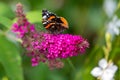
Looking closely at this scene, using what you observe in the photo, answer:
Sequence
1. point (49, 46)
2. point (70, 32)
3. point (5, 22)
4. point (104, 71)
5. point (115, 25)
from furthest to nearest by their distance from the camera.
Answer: point (70, 32)
point (115, 25)
point (104, 71)
point (5, 22)
point (49, 46)

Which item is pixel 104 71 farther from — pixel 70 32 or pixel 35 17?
pixel 70 32

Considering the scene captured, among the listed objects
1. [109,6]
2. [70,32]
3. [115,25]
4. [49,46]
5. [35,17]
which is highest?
[109,6]

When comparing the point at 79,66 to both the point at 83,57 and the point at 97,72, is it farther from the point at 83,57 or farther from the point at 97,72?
the point at 97,72

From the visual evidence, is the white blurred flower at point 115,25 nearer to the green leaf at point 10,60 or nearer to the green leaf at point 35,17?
the green leaf at point 35,17

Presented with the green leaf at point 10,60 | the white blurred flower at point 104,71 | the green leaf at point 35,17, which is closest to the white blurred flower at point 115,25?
the white blurred flower at point 104,71

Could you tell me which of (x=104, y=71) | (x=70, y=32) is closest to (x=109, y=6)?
(x=70, y=32)

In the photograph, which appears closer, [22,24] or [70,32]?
[22,24]

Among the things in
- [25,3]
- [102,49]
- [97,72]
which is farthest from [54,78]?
[25,3]
